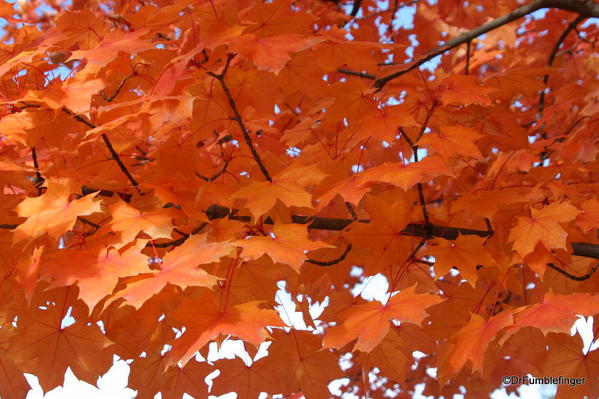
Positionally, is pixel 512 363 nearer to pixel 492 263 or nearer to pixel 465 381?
pixel 465 381

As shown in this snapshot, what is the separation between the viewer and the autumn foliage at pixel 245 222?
1.45 metres

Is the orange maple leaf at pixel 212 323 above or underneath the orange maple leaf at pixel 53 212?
underneath

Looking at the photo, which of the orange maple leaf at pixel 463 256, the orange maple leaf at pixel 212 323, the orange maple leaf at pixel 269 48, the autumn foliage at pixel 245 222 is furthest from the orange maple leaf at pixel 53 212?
the orange maple leaf at pixel 463 256

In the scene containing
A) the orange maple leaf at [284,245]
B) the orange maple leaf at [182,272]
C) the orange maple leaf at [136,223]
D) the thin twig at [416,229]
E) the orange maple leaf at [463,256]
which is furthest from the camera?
the thin twig at [416,229]

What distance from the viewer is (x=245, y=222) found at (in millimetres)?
1837

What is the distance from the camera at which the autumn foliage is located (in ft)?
4.76

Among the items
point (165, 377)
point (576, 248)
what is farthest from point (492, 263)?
point (165, 377)

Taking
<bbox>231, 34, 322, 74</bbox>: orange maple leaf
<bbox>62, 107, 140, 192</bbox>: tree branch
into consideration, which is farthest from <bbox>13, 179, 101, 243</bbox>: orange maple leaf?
<bbox>231, 34, 322, 74</bbox>: orange maple leaf

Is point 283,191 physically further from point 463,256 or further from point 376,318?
point 463,256

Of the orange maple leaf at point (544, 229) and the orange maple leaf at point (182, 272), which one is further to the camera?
the orange maple leaf at point (544, 229)

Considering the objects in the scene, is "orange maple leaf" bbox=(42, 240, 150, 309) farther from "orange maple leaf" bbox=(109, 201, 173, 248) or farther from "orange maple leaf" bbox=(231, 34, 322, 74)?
"orange maple leaf" bbox=(231, 34, 322, 74)

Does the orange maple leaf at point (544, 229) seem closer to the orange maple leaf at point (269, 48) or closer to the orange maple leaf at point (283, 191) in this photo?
the orange maple leaf at point (283, 191)

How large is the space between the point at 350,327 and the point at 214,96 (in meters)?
0.93

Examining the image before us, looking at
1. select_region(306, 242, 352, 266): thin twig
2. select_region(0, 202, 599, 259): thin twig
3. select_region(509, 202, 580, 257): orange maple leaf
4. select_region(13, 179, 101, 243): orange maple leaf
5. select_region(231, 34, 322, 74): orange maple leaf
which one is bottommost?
select_region(306, 242, 352, 266): thin twig
